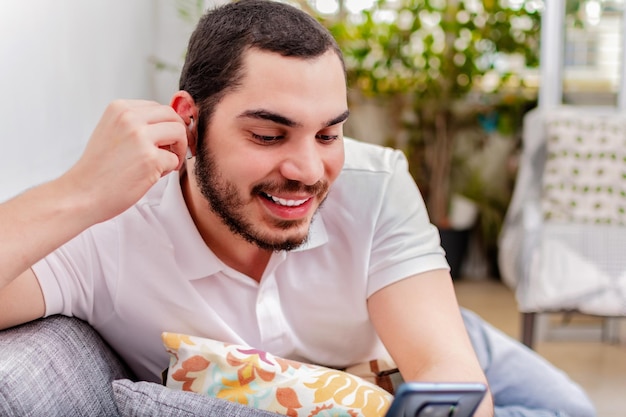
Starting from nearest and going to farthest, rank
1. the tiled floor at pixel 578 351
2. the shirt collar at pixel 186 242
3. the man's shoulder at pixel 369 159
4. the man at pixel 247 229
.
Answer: the man at pixel 247 229 → the shirt collar at pixel 186 242 → the man's shoulder at pixel 369 159 → the tiled floor at pixel 578 351

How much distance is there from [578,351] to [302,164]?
2.65 meters

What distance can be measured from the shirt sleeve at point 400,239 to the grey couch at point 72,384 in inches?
17.2

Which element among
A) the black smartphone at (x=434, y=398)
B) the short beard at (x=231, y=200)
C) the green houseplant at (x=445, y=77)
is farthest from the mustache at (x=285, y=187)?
the green houseplant at (x=445, y=77)

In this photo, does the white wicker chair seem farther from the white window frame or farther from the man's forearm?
the man's forearm

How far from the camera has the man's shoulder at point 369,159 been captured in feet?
5.01

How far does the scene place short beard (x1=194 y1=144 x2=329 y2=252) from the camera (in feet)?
4.25

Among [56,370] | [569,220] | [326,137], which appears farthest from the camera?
[569,220]

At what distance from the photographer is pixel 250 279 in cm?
143

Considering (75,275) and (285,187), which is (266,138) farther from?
(75,275)

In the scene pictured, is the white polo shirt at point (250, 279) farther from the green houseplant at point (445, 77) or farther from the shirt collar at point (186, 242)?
the green houseplant at point (445, 77)

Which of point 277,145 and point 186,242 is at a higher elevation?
point 277,145

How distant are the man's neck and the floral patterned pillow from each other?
0.22 meters

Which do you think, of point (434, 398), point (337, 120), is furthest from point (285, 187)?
point (434, 398)

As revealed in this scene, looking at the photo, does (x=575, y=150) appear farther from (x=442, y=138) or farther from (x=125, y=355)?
(x=125, y=355)
